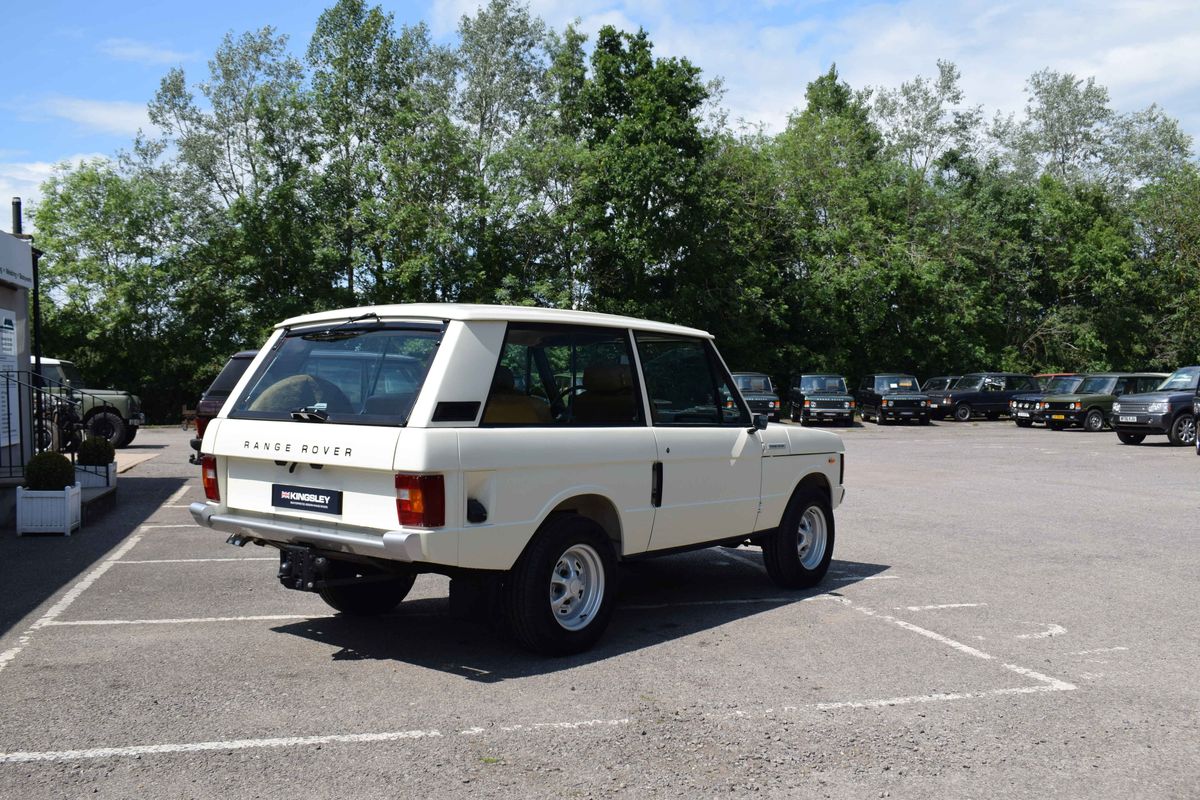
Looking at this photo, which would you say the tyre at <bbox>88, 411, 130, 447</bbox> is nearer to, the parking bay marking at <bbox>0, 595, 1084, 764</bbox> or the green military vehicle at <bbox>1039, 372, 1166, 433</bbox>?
the parking bay marking at <bbox>0, 595, 1084, 764</bbox>

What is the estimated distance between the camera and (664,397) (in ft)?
22.6

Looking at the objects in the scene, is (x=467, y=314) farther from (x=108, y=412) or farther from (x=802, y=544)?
(x=108, y=412)

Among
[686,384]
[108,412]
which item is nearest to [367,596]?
[686,384]

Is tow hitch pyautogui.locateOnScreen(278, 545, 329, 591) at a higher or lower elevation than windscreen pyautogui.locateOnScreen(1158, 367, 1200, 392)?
lower

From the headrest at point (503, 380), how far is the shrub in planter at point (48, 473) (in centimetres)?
689

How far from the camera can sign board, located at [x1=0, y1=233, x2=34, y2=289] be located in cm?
1230

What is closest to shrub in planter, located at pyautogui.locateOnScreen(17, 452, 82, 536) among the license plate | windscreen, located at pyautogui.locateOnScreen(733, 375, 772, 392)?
the license plate

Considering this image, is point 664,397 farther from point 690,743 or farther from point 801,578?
point 690,743

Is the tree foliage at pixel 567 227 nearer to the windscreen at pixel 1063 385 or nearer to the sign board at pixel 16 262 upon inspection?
the windscreen at pixel 1063 385

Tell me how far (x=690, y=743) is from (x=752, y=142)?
142 feet

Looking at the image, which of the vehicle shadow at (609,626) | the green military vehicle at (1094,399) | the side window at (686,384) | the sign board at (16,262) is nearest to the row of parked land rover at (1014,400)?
the green military vehicle at (1094,399)

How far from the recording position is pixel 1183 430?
25562mm

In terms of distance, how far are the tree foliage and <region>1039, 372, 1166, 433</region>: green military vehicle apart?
9780mm

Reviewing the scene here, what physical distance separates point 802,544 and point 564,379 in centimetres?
301
